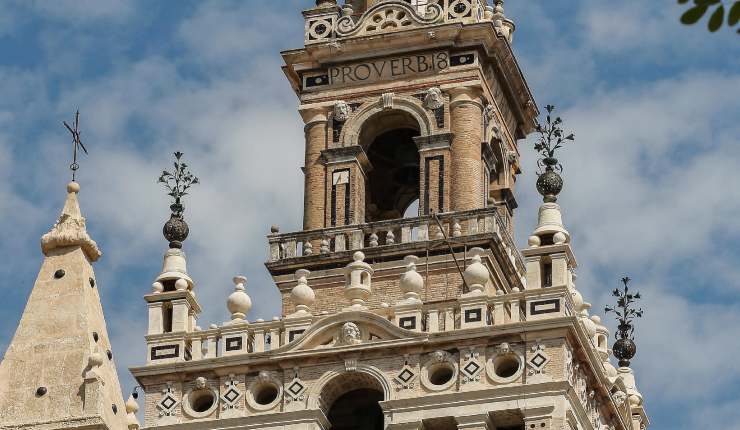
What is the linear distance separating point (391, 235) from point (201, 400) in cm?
520

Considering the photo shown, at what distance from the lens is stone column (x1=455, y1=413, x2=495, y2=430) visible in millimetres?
26891

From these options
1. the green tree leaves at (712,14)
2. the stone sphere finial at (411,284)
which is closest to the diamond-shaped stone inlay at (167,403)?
the stone sphere finial at (411,284)

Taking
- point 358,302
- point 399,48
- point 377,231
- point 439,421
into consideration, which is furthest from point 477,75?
point 439,421

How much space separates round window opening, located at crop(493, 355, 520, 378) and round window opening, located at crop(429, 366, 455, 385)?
0.79 metres

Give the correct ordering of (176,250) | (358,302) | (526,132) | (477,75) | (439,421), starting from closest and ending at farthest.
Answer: (439,421) < (358,302) < (176,250) < (477,75) < (526,132)

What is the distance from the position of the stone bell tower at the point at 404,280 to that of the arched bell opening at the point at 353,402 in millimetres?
38

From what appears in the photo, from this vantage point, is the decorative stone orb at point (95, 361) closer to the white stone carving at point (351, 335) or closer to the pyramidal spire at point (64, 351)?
the pyramidal spire at point (64, 351)

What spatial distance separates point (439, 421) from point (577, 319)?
2.90 meters

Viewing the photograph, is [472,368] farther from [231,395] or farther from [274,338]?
[231,395]

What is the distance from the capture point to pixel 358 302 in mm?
29156

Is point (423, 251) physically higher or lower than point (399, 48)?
lower

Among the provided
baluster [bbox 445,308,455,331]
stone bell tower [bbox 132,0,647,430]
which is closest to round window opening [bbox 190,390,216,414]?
stone bell tower [bbox 132,0,647,430]

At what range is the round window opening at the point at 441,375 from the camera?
2780 centimetres

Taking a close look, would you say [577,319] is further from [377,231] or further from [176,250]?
[176,250]
